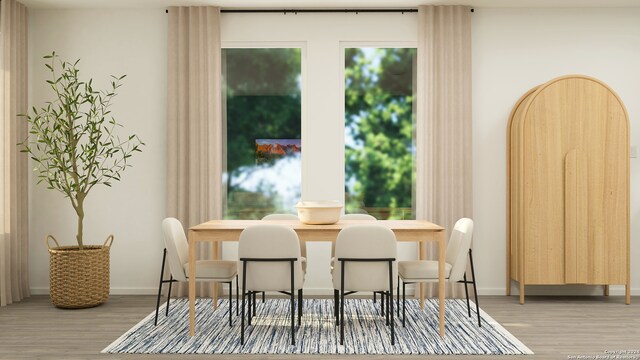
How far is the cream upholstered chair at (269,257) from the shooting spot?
12.4 feet

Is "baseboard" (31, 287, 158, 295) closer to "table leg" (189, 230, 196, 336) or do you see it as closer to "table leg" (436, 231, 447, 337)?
"table leg" (189, 230, 196, 336)

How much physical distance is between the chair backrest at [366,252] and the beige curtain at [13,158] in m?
3.39

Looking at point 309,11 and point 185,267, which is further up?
point 309,11

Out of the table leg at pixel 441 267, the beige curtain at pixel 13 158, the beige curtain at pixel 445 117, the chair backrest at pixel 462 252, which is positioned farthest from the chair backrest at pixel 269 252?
the beige curtain at pixel 13 158

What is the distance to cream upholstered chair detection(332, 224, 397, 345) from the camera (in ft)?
12.3

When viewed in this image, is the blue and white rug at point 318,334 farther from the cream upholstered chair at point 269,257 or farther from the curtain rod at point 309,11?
the curtain rod at point 309,11

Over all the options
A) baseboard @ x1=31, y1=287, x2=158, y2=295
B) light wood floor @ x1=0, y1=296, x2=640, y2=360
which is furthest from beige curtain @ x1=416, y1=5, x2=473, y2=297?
baseboard @ x1=31, y1=287, x2=158, y2=295

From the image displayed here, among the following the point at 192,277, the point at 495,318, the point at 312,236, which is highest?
the point at 312,236

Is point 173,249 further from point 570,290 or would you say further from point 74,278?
point 570,290

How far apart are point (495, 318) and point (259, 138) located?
2.93 meters

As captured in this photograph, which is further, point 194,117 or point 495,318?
point 194,117

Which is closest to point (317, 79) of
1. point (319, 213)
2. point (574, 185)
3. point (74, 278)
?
point (319, 213)

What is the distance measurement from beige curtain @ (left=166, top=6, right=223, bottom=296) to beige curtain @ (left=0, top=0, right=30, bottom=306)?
1440 mm

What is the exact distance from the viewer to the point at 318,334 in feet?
13.3
